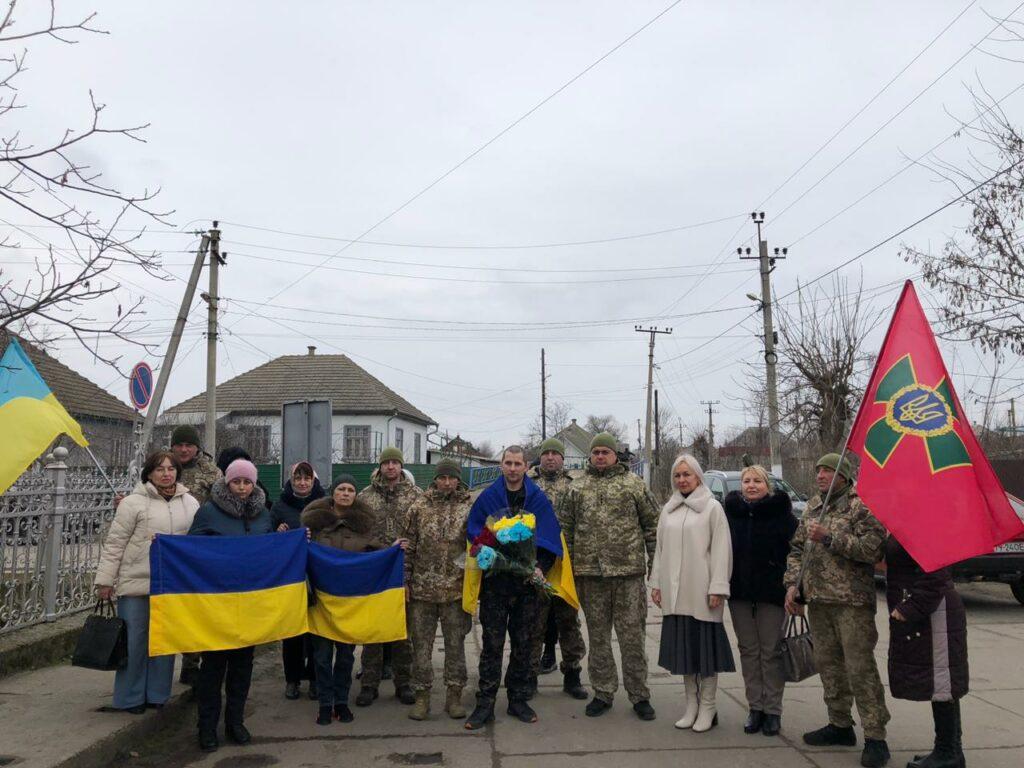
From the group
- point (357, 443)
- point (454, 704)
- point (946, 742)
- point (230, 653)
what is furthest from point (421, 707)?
point (357, 443)

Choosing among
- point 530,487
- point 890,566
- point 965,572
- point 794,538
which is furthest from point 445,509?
point 965,572

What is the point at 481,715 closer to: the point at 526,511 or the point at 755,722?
the point at 526,511

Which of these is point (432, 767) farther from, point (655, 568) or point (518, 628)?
point (655, 568)

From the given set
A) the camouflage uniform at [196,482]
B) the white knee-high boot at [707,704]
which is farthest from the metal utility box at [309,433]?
the white knee-high boot at [707,704]

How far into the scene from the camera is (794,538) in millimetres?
5562

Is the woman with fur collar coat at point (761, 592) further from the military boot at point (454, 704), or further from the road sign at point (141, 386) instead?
the road sign at point (141, 386)

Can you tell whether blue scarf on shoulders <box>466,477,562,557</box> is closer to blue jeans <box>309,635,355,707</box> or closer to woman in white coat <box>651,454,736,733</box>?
woman in white coat <box>651,454,736,733</box>

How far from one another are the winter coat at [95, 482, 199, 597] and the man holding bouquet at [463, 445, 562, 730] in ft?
7.30

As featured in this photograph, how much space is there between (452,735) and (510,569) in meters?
1.19

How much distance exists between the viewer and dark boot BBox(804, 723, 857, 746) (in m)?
5.36

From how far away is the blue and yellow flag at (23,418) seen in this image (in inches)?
224

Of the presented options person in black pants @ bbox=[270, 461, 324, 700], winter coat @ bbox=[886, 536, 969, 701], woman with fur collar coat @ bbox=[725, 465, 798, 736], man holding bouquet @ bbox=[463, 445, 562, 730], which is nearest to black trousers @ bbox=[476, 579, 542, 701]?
man holding bouquet @ bbox=[463, 445, 562, 730]

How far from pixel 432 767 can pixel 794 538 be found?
9.06 feet

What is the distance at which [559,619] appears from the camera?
7012 millimetres
